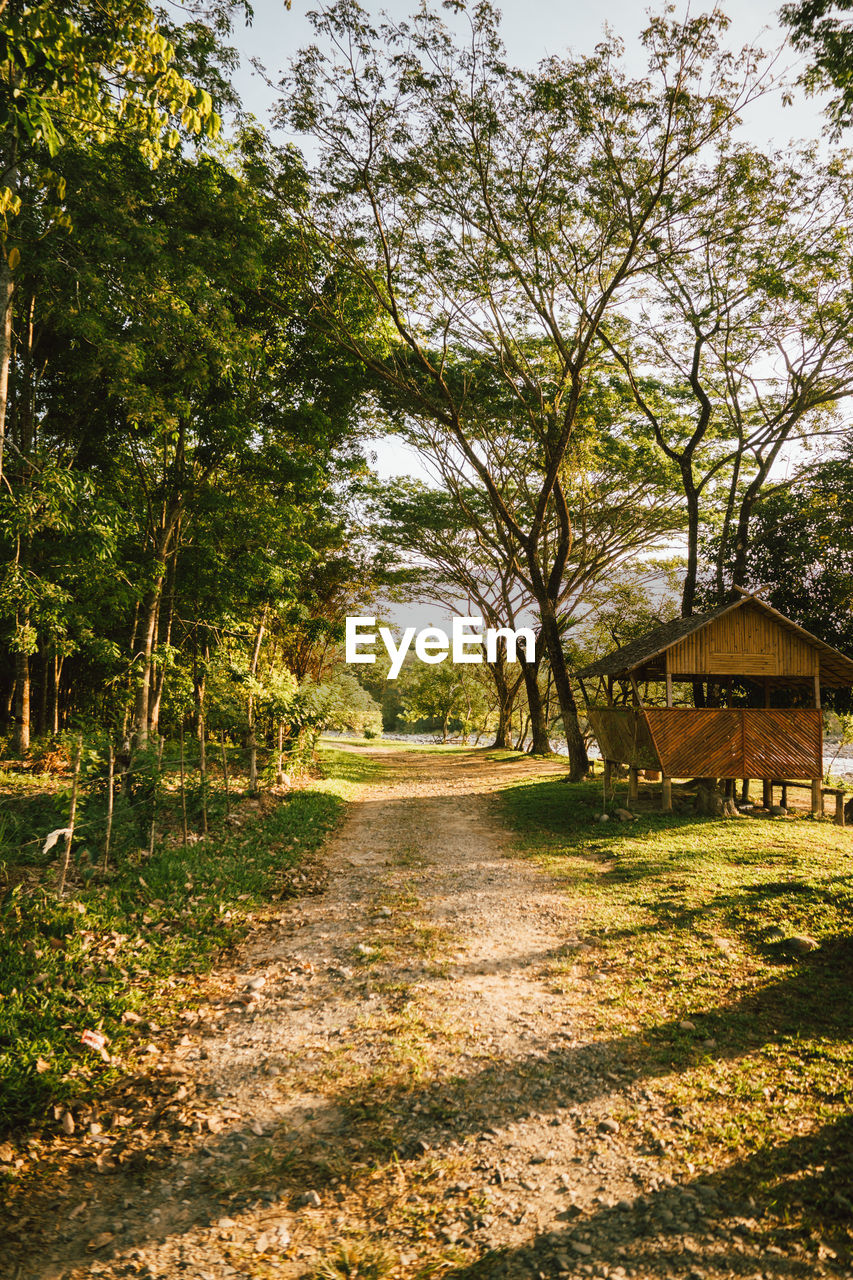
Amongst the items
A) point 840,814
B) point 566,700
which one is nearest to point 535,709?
point 566,700

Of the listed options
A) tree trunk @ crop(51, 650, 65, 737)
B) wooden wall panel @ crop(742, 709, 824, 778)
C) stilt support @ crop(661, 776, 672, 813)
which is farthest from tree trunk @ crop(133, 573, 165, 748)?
wooden wall panel @ crop(742, 709, 824, 778)

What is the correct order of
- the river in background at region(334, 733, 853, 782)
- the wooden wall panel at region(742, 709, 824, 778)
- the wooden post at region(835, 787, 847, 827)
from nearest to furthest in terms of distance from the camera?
the wooden post at region(835, 787, 847, 827), the wooden wall panel at region(742, 709, 824, 778), the river in background at region(334, 733, 853, 782)

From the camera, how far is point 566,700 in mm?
16781

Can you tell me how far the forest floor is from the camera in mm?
2805

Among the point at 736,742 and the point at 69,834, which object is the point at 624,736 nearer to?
the point at 736,742

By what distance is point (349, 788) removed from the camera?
55.3 ft

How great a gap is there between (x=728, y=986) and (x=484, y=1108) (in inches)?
103

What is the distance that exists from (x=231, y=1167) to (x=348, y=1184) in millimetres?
614

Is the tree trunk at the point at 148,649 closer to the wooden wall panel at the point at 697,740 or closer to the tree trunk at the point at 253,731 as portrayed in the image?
the tree trunk at the point at 253,731

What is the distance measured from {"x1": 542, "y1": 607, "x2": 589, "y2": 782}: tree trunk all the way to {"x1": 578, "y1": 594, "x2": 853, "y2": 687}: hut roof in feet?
4.83

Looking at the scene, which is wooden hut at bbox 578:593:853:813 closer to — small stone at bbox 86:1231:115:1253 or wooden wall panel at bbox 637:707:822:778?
wooden wall panel at bbox 637:707:822:778

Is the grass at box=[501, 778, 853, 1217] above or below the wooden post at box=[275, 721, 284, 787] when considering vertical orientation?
below

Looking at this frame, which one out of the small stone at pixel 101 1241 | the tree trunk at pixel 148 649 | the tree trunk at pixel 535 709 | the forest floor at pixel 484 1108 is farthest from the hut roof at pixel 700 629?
the small stone at pixel 101 1241

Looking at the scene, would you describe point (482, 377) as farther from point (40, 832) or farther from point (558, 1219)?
point (558, 1219)
